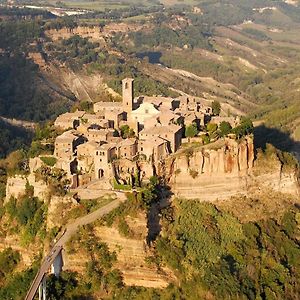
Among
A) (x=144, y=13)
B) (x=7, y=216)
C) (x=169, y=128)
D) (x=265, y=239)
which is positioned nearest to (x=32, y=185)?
(x=7, y=216)

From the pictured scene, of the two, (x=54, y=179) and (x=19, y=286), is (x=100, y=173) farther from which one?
(x=19, y=286)

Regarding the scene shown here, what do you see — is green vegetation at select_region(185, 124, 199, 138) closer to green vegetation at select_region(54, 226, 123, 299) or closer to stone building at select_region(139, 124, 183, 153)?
stone building at select_region(139, 124, 183, 153)

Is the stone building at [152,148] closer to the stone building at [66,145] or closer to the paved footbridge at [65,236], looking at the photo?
the paved footbridge at [65,236]

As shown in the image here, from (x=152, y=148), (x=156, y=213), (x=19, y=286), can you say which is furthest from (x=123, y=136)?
(x=19, y=286)

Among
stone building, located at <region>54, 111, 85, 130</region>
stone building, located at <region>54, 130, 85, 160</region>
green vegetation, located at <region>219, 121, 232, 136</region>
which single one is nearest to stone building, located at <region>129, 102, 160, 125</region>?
stone building, located at <region>54, 111, 85, 130</region>

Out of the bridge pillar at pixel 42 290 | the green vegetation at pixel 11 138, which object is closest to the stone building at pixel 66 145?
the bridge pillar at pixel 42 290

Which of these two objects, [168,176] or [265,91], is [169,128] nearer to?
[168,176]
